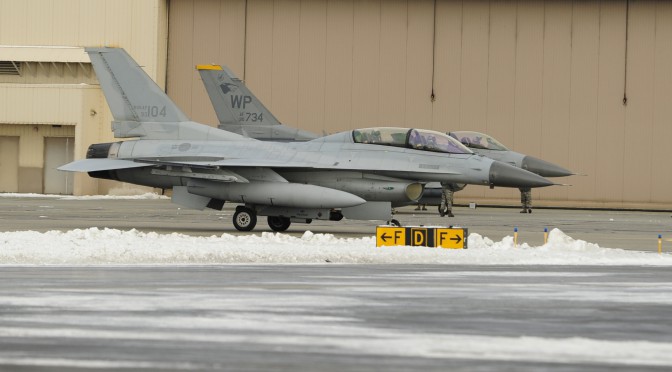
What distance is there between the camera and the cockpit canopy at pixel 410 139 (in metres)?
23.8

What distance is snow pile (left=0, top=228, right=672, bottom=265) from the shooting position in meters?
16.0

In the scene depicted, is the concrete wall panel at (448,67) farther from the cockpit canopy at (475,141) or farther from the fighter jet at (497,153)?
the cockpit canopy at (475,141)

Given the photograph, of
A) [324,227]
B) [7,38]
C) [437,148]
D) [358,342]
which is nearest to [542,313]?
[358,342]

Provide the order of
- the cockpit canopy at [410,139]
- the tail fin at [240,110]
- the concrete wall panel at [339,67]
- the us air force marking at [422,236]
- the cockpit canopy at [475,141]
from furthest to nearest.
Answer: the concrete wall panel at [339,67], the tail fin at [240,110], the cockpit canopy at [475,141], the cockpit canopy at [410,139], the us air force marking at [422,236]

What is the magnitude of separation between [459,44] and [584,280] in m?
31.4

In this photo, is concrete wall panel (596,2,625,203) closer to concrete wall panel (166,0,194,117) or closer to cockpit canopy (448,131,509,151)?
cockpit canopy (448,131,509,151)

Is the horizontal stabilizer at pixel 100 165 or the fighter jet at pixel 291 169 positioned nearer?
the fighter jet at pixel 291 169

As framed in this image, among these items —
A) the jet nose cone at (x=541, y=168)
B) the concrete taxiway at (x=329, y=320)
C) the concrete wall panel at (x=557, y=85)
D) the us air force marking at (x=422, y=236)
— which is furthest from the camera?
the concrete wall panel at (x=557, y=85)

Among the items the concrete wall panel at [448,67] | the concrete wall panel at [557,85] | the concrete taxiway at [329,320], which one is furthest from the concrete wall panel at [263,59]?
the concrete taxiway at [329,320]

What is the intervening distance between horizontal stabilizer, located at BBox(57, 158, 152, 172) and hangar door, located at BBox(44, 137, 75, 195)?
67.8ft

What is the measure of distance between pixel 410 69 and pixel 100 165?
22.2 meters

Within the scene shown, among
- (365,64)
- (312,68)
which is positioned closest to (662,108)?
(365,64)

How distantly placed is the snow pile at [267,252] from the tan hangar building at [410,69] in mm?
26246

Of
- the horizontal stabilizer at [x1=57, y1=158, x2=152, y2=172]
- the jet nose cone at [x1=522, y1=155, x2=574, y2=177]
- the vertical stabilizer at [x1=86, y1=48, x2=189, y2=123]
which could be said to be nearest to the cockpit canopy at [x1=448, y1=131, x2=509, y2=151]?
Result: the jet nose cone at [x1=522, y1=155, x2=574, y2=177]
